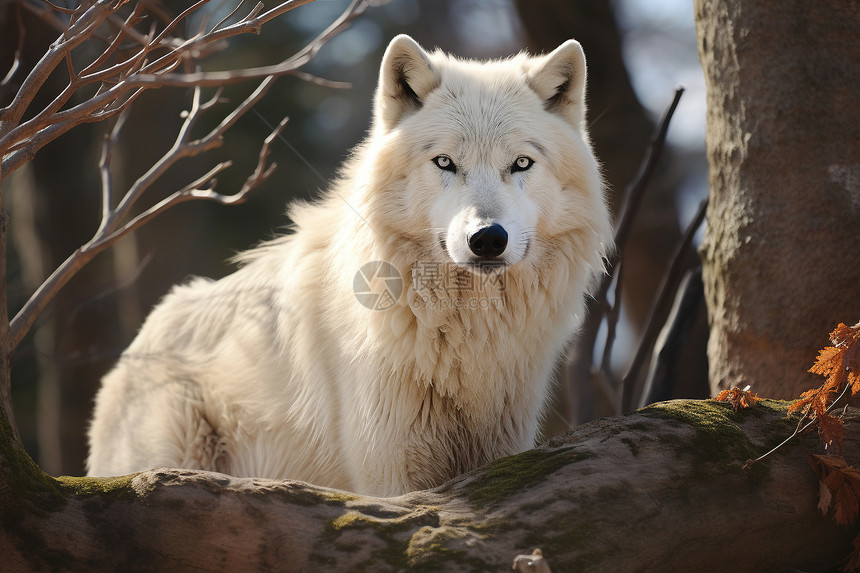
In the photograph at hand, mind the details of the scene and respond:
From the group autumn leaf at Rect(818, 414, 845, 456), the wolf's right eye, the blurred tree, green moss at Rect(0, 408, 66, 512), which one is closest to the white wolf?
the wolf's right eye

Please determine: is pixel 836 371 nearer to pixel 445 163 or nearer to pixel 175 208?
pixel 445 163

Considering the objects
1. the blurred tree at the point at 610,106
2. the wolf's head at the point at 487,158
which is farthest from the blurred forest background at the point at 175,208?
the wolf's head at the point at 487,158

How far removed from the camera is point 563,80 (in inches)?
146

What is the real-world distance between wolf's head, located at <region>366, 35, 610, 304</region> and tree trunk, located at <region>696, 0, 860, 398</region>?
82 cm

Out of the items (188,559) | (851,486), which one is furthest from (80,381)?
(851,486)

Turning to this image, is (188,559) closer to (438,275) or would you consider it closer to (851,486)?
(438,275)

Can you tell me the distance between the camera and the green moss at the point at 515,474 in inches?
99.4

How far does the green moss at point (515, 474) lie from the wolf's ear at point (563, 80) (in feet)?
6.10

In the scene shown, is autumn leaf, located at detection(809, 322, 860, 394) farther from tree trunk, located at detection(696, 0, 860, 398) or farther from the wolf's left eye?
the wolf's left eye

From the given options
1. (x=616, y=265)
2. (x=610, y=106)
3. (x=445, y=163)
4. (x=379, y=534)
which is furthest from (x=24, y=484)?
(x=610, y=106)

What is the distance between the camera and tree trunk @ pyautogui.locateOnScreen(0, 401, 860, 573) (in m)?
2.24

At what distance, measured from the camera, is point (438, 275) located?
3385 millimetres

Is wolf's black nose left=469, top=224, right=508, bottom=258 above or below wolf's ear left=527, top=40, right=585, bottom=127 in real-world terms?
below

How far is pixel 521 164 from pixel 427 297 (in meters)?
0.75
